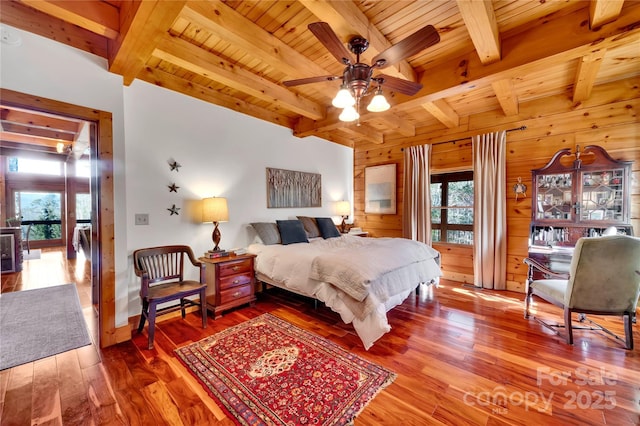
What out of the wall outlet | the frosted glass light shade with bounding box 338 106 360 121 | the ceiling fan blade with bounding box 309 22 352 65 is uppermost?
the ceiling fan blade with bounding box 309 22 352 65

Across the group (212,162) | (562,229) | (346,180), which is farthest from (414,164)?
(212,162)

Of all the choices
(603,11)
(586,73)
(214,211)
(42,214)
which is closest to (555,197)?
(586,73)

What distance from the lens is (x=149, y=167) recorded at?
2775 mm

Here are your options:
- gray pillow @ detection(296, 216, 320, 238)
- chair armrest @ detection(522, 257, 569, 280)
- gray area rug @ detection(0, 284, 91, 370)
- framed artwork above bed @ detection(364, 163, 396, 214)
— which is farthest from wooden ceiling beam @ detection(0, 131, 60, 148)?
chair armrest @ detection(522, 257, 569, 280)

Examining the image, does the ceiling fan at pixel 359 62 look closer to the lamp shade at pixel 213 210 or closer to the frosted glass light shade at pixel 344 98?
the frosted glass light shade at pixel 344 98

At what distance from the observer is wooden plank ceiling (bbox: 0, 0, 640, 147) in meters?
1.79

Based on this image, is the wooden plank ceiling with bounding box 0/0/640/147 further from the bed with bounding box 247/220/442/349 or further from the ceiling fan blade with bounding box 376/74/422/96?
the bed with bounding box 247/220/442/349

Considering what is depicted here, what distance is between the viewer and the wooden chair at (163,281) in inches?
90.4

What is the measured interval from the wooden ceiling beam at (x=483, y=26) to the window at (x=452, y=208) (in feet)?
8.37

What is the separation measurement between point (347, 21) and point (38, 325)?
4.12 metres

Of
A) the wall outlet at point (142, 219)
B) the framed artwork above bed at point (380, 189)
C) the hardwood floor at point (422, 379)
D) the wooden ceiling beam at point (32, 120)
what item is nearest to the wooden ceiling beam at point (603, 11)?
the hardwood floor at point (422, 379)

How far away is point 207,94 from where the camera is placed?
130 inches

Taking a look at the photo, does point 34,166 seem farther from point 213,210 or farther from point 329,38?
point 329,38

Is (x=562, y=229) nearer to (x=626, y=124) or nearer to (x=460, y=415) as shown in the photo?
(x=626, y=124)
